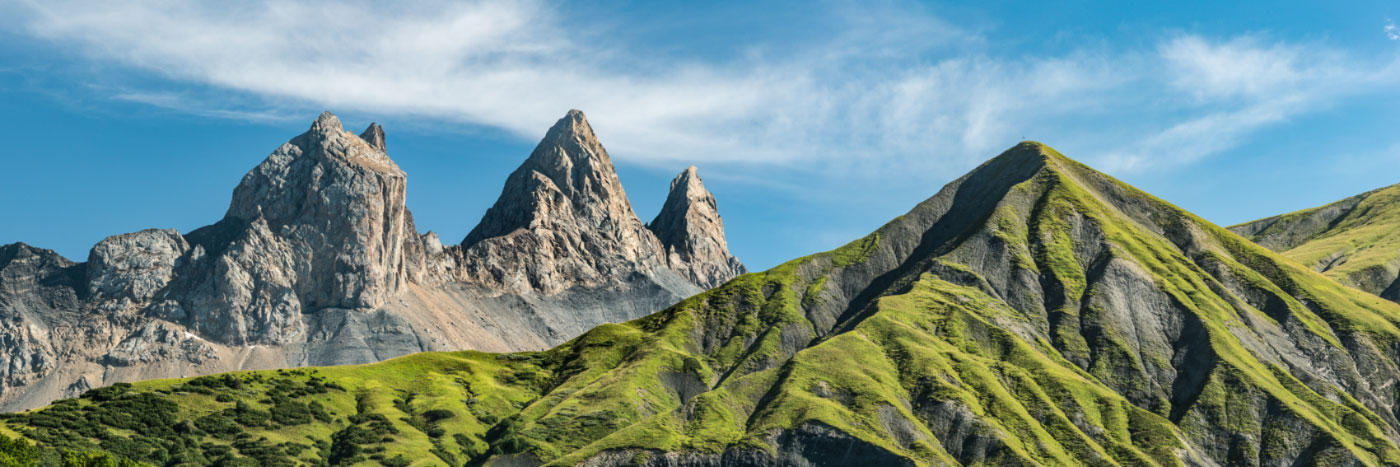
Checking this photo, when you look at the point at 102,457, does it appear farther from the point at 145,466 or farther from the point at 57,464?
the point at 57,464

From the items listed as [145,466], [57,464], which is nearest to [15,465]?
[145,466]

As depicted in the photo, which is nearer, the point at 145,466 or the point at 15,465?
the point at 15,465

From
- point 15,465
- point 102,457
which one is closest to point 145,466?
point 102,457

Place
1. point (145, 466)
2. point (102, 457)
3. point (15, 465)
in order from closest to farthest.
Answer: point (15, 465) → point (102, 457) → point (145, 466)

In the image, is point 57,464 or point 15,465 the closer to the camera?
point 15,465

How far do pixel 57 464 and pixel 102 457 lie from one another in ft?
96.0

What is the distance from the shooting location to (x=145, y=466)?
18762 centimetres

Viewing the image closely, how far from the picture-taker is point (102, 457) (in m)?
175

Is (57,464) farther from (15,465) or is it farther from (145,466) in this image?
(15,465)

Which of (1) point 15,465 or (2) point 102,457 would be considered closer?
(1) point 15,465

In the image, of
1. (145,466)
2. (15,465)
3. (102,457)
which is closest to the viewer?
(15,465)

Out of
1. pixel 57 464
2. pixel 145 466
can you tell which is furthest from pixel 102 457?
pixel 57 464

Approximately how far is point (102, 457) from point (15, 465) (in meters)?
16.9

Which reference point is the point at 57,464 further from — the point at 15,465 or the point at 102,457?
the point at 15,465
